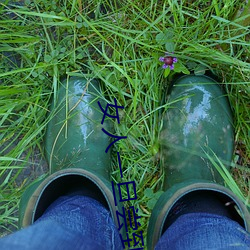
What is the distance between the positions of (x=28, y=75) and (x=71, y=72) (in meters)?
0.14

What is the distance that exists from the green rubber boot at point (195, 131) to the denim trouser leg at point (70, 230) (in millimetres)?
334

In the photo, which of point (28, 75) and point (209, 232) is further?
point (28, 75)

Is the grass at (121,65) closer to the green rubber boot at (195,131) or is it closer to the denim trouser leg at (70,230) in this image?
the green rubber boot at (195,131)

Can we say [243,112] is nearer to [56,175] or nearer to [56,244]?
[56,175]

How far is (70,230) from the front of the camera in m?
0.91

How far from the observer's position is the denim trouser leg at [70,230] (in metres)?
0.82

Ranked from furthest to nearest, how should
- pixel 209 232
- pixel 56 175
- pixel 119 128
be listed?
pixel 119 128 → pixel 56 175 → pixel 209 232

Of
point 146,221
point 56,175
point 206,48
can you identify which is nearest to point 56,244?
point 56,175

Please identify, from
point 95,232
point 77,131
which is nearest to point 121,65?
point 77,131

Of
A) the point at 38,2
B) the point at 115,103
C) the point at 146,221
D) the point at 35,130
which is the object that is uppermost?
the point at 38,2

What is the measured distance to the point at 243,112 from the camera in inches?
54.5

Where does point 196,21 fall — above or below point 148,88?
above

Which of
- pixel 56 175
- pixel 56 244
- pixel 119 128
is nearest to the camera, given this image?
pixel 56 244

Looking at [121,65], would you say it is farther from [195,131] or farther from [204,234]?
[204,234]
